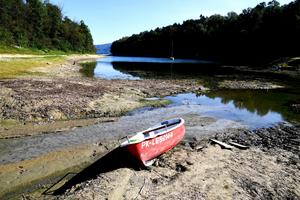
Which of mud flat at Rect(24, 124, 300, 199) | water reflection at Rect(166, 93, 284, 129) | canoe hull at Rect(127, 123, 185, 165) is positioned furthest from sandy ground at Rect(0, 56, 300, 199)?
water reflection at Rect(166, 93, 284, 129)

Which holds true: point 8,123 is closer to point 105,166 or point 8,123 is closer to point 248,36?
point 105,166

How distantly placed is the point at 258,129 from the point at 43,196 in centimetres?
1631

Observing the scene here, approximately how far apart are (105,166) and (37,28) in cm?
12772

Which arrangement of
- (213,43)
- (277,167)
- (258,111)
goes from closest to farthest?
(277,167)
(258,111)
(213,43)

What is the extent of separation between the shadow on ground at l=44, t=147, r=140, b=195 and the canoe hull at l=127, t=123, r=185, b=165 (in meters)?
0.41

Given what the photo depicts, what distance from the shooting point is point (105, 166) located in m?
15.0

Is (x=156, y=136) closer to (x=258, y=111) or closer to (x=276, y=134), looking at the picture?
(x=276, y=134)

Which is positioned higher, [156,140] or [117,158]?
[156,140]

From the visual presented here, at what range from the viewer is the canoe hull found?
561 inches

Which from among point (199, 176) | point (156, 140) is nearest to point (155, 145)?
point (156, 140)

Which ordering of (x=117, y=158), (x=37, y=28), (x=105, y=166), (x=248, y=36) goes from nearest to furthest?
(x=105, y=166)
(x=117, y=158)
(x=37, y=28)
(x=248, y=36)

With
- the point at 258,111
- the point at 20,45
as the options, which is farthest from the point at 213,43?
the point at 258,111

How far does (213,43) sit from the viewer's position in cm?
16450

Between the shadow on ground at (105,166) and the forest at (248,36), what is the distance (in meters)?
99.2
